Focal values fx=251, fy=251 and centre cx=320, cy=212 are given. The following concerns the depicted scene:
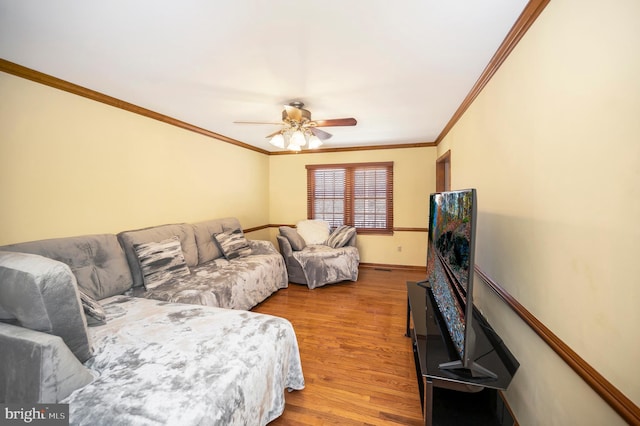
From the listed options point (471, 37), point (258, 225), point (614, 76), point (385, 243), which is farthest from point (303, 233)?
point (614, 76)

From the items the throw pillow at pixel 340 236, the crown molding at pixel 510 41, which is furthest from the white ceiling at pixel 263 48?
the throw pillow at pixel 340 236

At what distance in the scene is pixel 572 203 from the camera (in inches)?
39.6

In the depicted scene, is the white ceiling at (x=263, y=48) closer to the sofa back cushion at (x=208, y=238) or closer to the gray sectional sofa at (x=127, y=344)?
the gray sectional sofa at (x=127, y=344)

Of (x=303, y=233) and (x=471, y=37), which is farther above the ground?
(x=471, y=37)

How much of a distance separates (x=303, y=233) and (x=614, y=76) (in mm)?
4324

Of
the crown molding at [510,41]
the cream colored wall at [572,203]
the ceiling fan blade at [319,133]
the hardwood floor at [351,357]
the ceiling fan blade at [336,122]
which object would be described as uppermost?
the crown molding at [510,41]

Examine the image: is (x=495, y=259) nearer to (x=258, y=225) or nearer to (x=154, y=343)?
(x=154, y=343)

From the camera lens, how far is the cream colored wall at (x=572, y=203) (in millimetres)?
780

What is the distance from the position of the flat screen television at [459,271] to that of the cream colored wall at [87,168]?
10.2 ft

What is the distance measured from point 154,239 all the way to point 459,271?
2.87 m

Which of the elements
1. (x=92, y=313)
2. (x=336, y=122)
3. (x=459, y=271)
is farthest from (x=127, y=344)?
(x=336, y=122)

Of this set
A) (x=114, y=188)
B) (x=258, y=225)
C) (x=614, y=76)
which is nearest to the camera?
A: (x=614, y=76)

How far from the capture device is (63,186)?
2184 millimetres

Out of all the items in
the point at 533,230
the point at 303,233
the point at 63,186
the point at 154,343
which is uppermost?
the point at 63,186
